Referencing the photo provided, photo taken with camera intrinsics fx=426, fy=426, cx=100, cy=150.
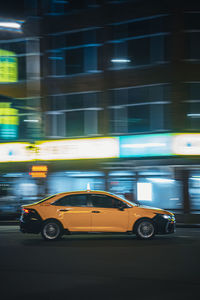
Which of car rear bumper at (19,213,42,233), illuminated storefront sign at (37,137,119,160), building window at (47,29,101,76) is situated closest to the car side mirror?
car rear bumper at (19,213,42,233)

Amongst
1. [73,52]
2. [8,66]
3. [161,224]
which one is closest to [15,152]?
[8,66]

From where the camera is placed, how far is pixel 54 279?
7348 mm

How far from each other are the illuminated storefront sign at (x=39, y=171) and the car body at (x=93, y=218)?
9.99 meters

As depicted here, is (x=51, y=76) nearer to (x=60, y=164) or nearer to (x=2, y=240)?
(x=60, y=164)

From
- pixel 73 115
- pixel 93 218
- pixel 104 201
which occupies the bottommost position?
pixel 93 218

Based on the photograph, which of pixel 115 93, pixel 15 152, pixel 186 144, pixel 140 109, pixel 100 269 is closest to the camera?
pixel 100 269

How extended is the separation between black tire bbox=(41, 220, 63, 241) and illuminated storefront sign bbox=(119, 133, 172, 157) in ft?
28.7

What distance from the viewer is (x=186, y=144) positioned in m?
19.6

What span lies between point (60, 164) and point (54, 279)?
1573cm

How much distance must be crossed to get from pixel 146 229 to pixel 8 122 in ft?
47.4

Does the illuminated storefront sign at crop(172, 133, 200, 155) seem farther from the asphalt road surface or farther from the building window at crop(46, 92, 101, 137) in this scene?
the asphalt road surface

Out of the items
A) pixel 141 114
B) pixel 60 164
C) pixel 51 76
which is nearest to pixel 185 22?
pixel 141 114

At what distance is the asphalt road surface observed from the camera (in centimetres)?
646

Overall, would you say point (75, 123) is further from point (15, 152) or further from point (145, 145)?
point (145, 145)
